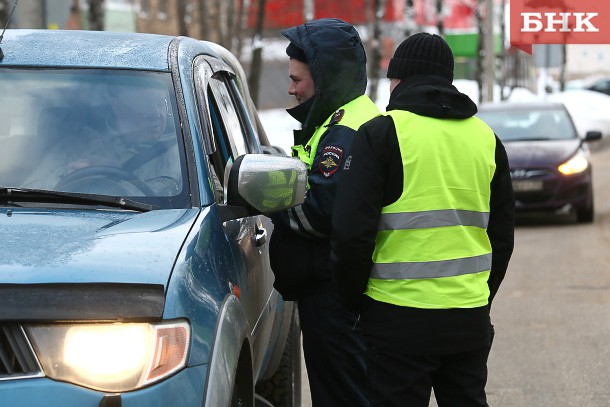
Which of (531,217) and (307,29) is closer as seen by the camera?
(307,29)

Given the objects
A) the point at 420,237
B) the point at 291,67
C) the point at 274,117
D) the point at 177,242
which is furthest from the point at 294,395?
the point at 274,117

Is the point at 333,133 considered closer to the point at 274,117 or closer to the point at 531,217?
the point at 531,217

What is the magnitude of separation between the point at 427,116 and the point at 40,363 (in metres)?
1.57

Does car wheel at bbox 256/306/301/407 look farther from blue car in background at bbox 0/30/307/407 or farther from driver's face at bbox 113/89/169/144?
driver's face at bbox 113/89/169/144

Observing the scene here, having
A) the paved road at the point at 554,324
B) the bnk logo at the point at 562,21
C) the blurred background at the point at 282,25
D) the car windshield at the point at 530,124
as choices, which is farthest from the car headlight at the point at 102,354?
the car windshield at the point at 530,124

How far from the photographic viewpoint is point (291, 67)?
5070mm

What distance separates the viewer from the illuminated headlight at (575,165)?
15844 millimetres

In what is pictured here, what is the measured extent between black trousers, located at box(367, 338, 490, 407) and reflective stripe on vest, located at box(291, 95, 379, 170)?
90cm

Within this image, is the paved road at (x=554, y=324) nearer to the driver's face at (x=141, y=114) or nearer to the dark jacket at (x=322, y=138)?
the dark jacket at (x=322, y=138)

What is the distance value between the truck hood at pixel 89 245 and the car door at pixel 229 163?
461 millimetres

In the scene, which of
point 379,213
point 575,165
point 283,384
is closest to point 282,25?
point 575,165

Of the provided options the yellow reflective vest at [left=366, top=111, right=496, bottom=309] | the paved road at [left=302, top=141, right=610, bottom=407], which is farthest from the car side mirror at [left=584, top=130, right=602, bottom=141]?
the yellow reflective vest at [left=366, top=111, right=496, bottom=309]

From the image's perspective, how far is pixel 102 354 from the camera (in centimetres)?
326

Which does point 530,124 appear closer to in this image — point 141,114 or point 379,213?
point 141,114
